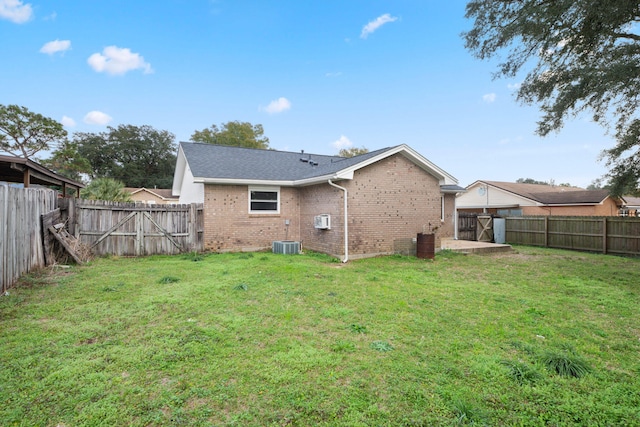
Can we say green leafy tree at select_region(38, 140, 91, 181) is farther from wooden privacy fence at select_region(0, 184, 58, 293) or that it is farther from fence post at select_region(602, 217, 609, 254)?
fence post at select_region(602, 217, 609, 254)

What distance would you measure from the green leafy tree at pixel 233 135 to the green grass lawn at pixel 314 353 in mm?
35394

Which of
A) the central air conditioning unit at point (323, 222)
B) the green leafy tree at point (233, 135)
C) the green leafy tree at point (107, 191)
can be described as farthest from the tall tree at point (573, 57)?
the green leafy tree at point (233, 135)

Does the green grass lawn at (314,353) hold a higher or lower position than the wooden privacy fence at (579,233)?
lower

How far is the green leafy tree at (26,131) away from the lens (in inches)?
1112

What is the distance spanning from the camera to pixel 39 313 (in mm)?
4668

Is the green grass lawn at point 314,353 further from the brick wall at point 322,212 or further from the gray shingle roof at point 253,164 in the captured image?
the gray shingle roof at point 253,164

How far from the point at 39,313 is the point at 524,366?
670cm

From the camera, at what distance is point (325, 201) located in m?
11.1

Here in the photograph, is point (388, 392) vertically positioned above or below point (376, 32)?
below

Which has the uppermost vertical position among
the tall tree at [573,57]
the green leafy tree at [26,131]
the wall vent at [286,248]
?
the green leafy tree at [26,131]

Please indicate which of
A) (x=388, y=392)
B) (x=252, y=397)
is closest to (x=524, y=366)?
(x=388, y=392)

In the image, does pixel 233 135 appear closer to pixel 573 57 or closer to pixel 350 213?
pixel 350 213

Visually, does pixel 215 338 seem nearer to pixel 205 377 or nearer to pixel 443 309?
pixel 205 377

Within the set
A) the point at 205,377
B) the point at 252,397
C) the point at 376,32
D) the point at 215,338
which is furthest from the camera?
the point at 376,32
